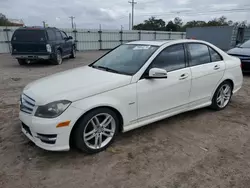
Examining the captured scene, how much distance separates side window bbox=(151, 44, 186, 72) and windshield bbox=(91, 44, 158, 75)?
16 centimetres

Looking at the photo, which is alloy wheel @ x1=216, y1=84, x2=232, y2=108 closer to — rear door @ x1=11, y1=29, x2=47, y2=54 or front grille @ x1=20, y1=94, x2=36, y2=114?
front grille @ x1=20, y1=94, x2=36, y2=114

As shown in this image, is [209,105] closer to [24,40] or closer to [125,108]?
[125,108]

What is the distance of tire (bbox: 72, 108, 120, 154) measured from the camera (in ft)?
8.97

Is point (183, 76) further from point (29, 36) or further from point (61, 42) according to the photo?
point (61, 42)

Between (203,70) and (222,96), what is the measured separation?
98 cm

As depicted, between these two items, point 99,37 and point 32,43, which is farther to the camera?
point 99,37

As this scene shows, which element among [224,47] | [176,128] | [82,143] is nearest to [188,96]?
[176,128]

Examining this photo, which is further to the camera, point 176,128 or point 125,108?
point 176,128

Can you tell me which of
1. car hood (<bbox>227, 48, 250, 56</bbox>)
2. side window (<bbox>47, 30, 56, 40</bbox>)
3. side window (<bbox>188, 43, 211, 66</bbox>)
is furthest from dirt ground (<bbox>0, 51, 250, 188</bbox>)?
side window (<bbox>47, 30, 56, 40</bbox>)

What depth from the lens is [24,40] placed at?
10016mm

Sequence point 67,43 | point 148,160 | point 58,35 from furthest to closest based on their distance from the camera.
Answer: point 67,43
point 58,35
point 148,160

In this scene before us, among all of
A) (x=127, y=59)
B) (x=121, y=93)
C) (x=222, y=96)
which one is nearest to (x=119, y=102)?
(x=121, y=93)

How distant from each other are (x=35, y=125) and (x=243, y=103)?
4586 mm

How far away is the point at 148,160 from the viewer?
283 centimetres
